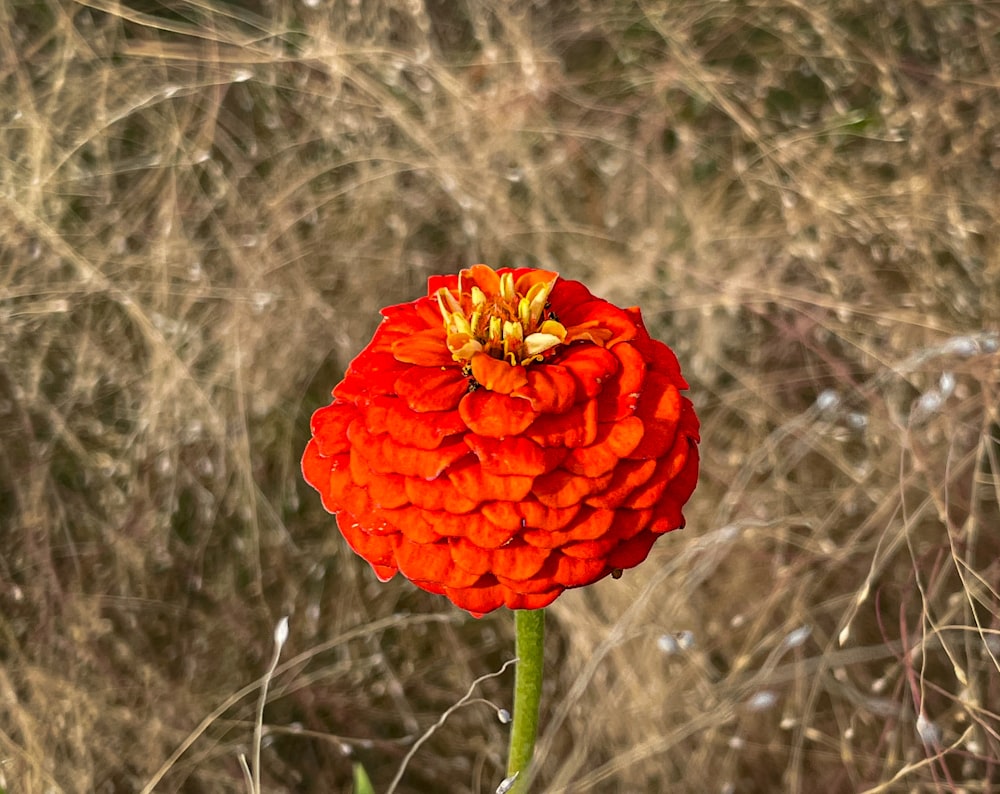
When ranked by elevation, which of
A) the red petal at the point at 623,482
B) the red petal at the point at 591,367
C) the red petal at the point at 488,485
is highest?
the red petal at the point at 591,367

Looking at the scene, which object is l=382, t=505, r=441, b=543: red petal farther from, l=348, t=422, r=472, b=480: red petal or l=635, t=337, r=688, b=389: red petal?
l=635, t=337, r=688, b=389: red petal

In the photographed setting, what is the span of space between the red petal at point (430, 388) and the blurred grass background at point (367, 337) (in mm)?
479

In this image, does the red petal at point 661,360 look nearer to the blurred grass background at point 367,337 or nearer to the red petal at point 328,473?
the red petal at point 328,473

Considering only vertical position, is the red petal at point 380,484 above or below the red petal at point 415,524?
above

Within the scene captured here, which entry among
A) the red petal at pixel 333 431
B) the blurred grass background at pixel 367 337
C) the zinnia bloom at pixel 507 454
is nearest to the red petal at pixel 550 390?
the zinnia bloom at pixel 507 454

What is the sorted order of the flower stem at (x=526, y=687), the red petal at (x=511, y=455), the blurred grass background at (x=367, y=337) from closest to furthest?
the red petal at (x=511, y=455)
the flower stem at (x=526, y=687)
the blurred grass background at (x=367, y=337)

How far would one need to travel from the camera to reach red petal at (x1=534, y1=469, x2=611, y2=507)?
47cm

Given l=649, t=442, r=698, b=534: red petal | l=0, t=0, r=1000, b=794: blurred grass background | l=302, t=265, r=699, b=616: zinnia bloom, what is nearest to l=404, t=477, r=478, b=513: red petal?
l=302, t=265, r=699, b=616: zinnia bloom

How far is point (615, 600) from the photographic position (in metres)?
1.12

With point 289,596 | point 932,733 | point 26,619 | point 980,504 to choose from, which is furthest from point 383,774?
point 980,504

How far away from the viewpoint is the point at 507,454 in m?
0.47

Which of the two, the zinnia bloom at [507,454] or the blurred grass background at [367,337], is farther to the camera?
the blurred grass background at [367,337]

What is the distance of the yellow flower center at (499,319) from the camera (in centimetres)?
53

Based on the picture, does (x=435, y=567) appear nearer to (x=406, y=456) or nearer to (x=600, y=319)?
(x=406, y=456)
